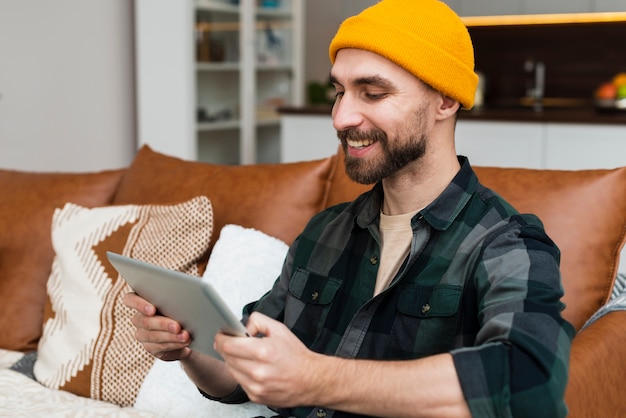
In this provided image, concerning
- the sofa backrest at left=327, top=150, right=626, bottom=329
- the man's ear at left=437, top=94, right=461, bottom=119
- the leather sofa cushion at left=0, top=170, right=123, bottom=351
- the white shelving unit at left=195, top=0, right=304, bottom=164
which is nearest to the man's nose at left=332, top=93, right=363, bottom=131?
the man's ear at left=437, top=94, right=461, bottom=119

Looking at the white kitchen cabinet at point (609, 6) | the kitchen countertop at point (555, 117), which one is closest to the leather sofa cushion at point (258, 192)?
the kitchen countertop at point (555, 117)

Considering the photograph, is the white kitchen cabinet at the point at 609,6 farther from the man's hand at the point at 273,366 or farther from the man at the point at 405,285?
the man's hand at the point at 273,366

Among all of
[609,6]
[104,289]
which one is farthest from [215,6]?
[104,289]

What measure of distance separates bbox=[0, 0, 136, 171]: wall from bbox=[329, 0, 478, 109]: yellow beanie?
3.27m

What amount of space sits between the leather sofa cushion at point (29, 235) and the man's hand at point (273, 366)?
1.26 metres

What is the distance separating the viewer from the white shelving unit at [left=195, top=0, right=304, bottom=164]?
4.90 metres

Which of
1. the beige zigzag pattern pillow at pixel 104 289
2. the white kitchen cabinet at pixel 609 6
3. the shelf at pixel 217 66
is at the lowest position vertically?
the beige zigzag pattern pillow at pixel 104 289

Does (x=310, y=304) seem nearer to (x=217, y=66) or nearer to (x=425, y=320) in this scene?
(x=425, y=320)

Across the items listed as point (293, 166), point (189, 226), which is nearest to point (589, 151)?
point (293, 166)

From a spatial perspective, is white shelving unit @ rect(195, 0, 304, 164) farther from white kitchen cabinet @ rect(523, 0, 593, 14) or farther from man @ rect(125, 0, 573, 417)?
man @ rect(125, 0, 573, 417)

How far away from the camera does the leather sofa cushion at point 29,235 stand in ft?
7.18

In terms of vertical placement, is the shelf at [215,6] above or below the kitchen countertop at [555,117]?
above

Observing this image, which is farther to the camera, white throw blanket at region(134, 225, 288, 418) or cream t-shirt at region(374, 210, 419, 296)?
white throw blanket at region(134, 225, 288, 418)

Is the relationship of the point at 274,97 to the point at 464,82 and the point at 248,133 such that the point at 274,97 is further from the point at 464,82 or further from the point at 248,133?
the point at 464,82
